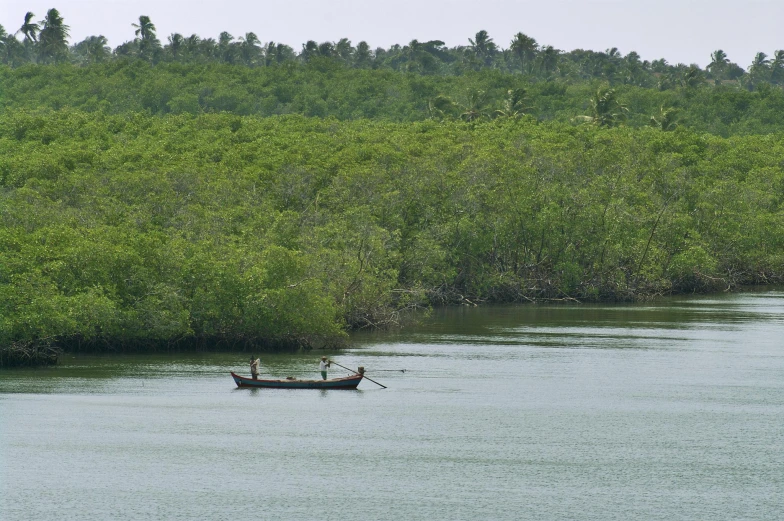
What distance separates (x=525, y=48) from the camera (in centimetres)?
18638

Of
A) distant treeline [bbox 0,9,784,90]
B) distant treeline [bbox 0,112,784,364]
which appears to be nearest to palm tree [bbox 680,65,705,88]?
distant treeline [bbox 0,9,784,90]

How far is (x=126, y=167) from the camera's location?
3167 inches

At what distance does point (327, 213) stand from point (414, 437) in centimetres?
4073

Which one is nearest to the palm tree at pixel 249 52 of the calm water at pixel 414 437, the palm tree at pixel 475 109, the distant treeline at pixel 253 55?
the distant treeline at pixel 253 55

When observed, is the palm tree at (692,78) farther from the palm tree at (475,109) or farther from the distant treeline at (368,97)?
the palm tree at (475,109)

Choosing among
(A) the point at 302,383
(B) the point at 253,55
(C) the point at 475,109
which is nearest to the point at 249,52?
(B) the point at 253,55

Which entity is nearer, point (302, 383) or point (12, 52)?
point (302, 383)

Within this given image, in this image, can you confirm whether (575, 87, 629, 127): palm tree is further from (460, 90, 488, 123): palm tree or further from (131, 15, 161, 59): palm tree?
(131, 15, 161, 59): palm tree

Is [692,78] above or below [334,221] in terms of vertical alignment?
above

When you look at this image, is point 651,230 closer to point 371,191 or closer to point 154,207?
point 371,191

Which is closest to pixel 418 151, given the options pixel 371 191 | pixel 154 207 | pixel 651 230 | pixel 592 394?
pixel 371 191

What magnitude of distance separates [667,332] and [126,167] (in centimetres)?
4116

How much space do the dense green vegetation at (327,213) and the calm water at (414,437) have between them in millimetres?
2952

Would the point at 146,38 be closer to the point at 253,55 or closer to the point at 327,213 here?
the point at 253,55
